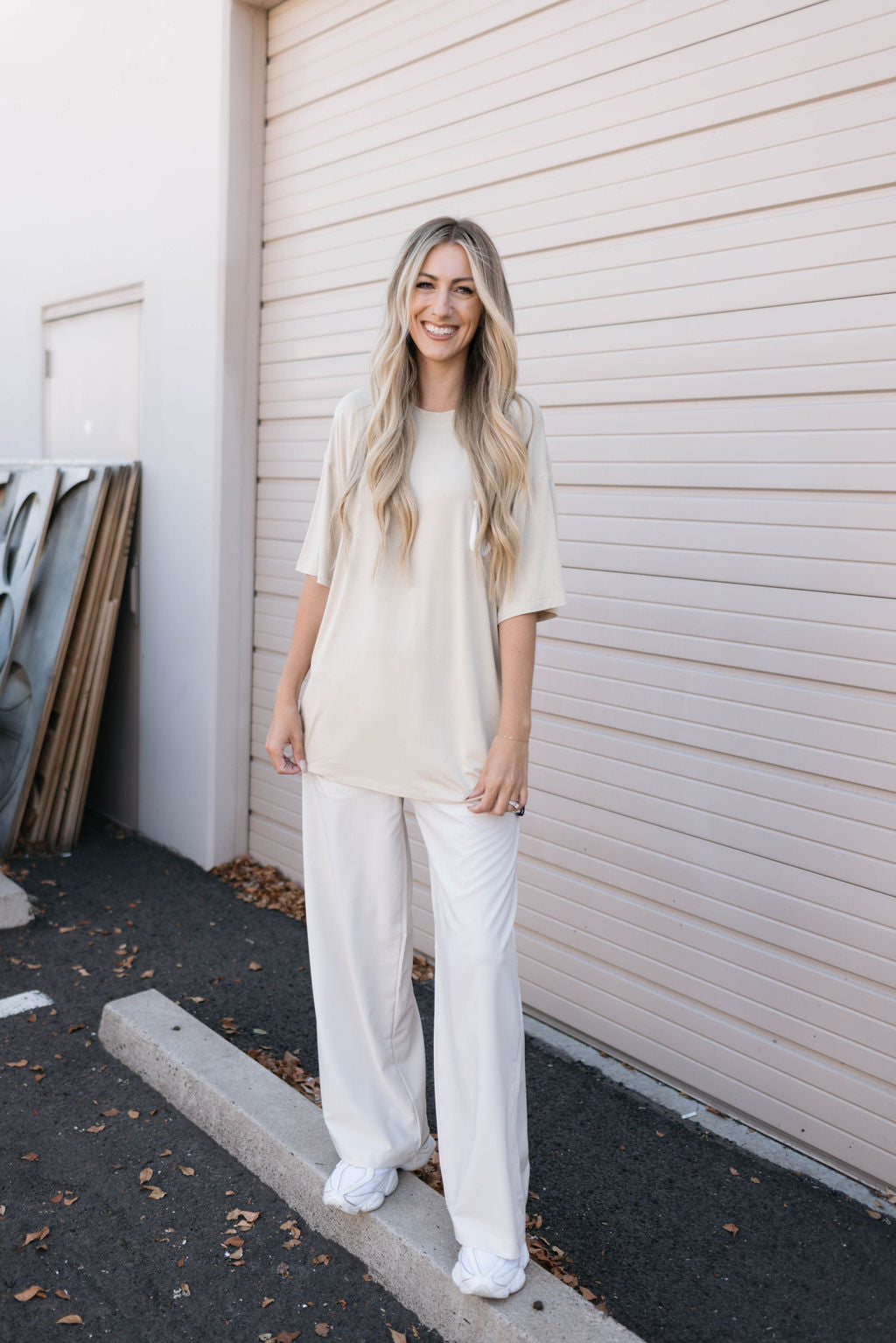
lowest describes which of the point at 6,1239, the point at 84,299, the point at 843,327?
the point at 6,1239

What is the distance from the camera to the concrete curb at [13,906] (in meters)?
4.28

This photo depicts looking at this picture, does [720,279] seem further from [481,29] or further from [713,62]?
[481,29]

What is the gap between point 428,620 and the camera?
85.7 inches

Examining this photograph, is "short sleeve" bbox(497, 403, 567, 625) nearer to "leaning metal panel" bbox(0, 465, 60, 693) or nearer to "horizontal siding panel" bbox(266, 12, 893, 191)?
"horizontal siding panel" bbox(266, 12, 893, 191)

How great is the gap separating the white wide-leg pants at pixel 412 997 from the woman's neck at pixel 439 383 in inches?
32.3

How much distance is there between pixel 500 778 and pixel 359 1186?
3.43ft

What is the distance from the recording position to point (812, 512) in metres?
2.89

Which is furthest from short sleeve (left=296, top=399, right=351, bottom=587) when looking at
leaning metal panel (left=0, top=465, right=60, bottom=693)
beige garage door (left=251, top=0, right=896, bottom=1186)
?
leaning metal panel (left=0, top=465, right=60, bottom=693)

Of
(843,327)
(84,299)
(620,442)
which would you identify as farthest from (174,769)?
(843,327)

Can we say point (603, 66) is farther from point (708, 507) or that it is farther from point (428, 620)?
point (428, 620)

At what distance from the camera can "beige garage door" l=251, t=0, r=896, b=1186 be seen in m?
2.81

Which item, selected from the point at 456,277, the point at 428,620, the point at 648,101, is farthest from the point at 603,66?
the point at 428,620

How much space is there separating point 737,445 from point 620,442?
43cm

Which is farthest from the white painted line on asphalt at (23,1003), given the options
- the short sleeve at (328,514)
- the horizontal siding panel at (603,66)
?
the horizontal siding panel at (603,66)
